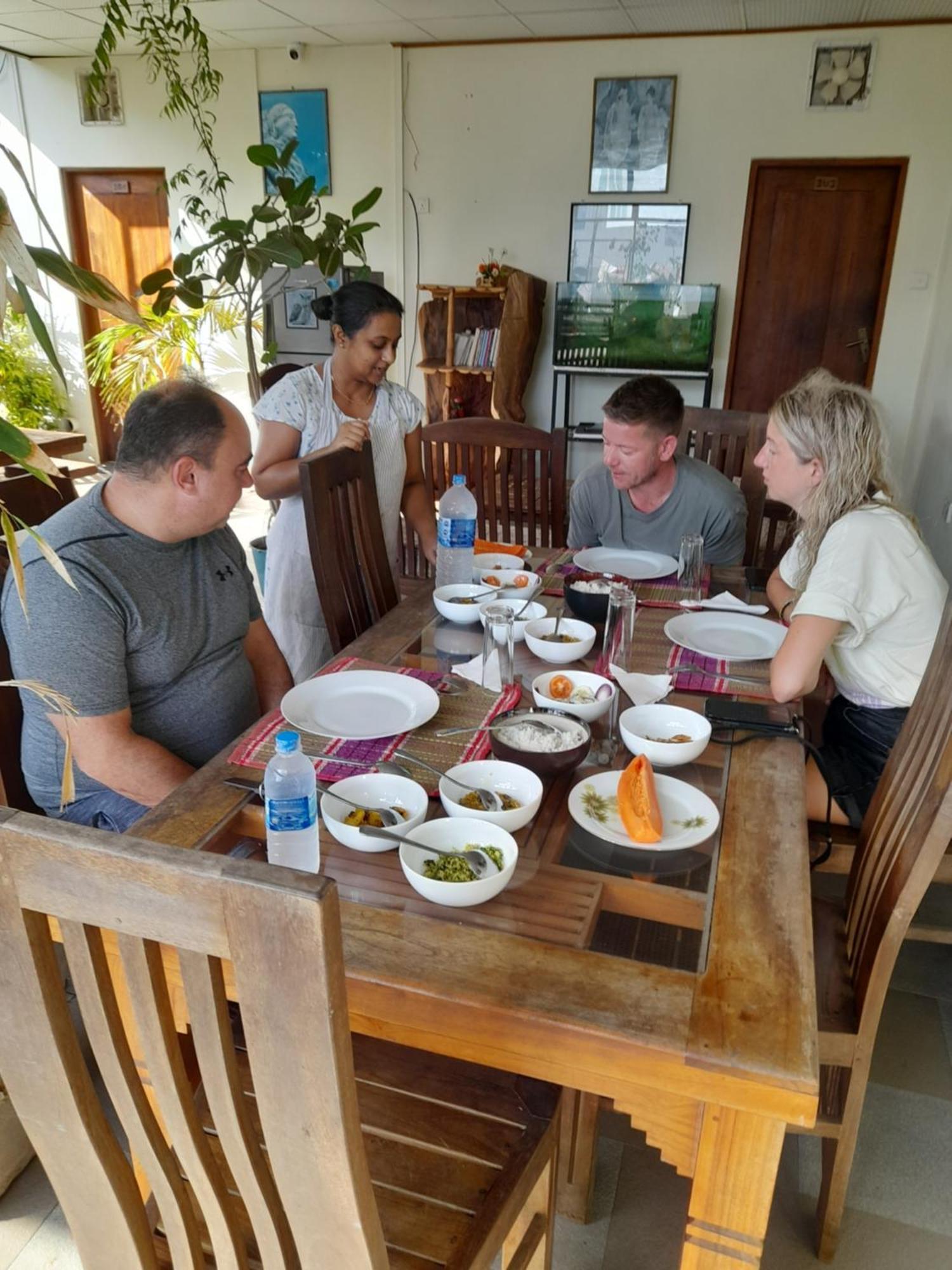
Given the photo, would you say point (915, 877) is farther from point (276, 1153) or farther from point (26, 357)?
point (26, 357)

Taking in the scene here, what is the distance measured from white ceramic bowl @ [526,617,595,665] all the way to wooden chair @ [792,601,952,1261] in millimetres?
557

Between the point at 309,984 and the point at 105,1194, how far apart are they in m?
0.39

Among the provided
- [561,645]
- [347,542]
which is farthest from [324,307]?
[561,645]

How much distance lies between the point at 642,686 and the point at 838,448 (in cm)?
59

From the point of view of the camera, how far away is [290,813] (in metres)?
0.97

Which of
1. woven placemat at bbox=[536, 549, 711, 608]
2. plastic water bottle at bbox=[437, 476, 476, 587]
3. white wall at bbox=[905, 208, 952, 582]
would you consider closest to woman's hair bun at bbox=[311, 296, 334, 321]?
plastic water bottle at bbox=[437, 476, 476, 587]

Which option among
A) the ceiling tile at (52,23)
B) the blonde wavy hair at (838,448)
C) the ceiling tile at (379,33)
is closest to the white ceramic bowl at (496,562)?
the blonde wavy hair at (838,448)

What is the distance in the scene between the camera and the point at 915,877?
1.11 meters

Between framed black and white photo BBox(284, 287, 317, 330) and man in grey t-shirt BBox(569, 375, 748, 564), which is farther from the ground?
framed black and white photo BBox(284, 287, 317, 330)

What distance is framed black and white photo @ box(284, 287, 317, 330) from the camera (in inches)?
228

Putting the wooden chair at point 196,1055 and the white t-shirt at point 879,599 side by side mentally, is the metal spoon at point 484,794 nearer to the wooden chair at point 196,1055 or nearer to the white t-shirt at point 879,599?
the wooden chair at point 196,1055

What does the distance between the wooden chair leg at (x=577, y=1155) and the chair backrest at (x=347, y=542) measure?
1.02 m

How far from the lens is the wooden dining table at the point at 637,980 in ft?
2.62

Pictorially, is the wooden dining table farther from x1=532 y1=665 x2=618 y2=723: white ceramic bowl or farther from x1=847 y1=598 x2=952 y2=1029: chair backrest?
x1=532 y1=665 x2=618 y2=723: white ceramic bowl
